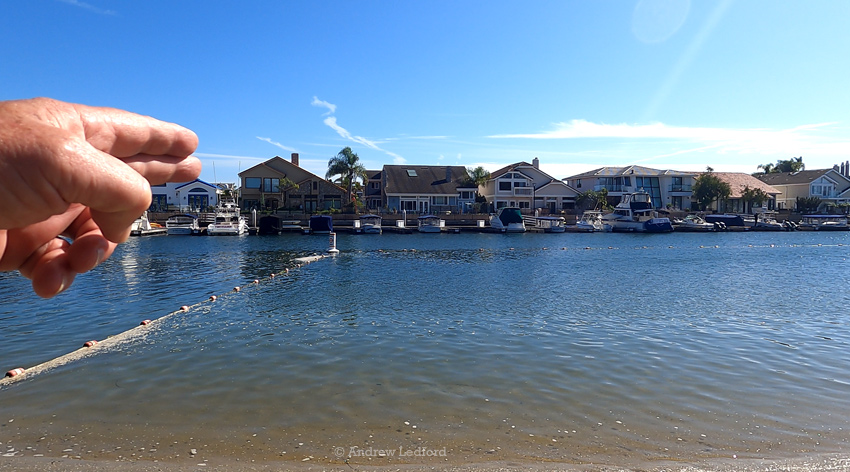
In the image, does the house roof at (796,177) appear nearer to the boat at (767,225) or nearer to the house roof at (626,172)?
the house roof at (626,172)

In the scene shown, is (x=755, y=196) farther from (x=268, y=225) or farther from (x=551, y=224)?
(x=268, y=225)

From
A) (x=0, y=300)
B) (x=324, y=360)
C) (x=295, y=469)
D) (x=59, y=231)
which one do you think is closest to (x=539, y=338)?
(x=324, y=360)

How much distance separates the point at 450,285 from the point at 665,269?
652 inches

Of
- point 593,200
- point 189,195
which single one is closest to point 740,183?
point 593,200

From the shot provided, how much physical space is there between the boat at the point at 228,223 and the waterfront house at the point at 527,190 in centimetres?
4199

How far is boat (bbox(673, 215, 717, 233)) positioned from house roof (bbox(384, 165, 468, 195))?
35162 millimetres

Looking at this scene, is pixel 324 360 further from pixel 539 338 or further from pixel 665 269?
pixel 665 269

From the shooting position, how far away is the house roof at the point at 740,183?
103000 mm

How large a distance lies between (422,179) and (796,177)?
74333 mm

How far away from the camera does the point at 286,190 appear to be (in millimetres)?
87188

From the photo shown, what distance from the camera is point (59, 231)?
7.40 feet

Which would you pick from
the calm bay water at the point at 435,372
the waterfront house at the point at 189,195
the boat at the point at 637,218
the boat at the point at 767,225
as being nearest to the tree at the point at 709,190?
the boat at the point at 767,225

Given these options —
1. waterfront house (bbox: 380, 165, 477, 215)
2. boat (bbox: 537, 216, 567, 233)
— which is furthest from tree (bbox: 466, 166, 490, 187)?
boat (bbox: 537, 216, 567, 233)

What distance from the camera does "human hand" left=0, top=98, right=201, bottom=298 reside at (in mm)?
1603
